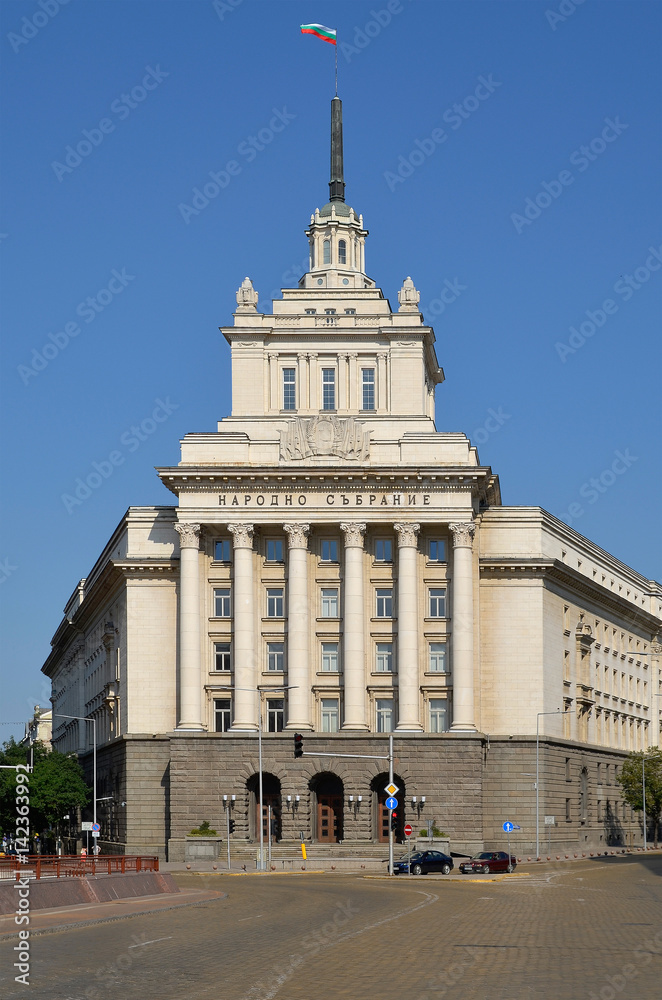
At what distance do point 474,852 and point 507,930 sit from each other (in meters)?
56.4

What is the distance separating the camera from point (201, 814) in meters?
94.1

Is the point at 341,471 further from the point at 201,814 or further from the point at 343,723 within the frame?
the point at 201,814

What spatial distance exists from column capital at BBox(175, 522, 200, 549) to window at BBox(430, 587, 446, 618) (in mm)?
16020

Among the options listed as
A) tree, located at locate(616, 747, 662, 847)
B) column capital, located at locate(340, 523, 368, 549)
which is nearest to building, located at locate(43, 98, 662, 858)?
column capital, located at locate(340, 523, 368, 549)

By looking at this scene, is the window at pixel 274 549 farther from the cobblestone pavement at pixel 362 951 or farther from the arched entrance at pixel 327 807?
the cobblestone pavement at pixel 362 951

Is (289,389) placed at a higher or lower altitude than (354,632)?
higher

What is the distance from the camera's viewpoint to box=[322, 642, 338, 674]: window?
9750 centimetres

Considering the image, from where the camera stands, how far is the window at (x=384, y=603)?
9838 cm

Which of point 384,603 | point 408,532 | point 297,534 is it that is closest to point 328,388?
point 297,534

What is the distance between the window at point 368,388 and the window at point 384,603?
1349 centimetres

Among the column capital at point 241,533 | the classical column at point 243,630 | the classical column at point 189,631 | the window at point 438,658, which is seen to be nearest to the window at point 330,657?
the classical column at point 243,630

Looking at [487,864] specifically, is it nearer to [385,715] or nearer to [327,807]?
[327,807]

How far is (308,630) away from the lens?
3824 inches

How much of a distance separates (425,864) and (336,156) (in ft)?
198
